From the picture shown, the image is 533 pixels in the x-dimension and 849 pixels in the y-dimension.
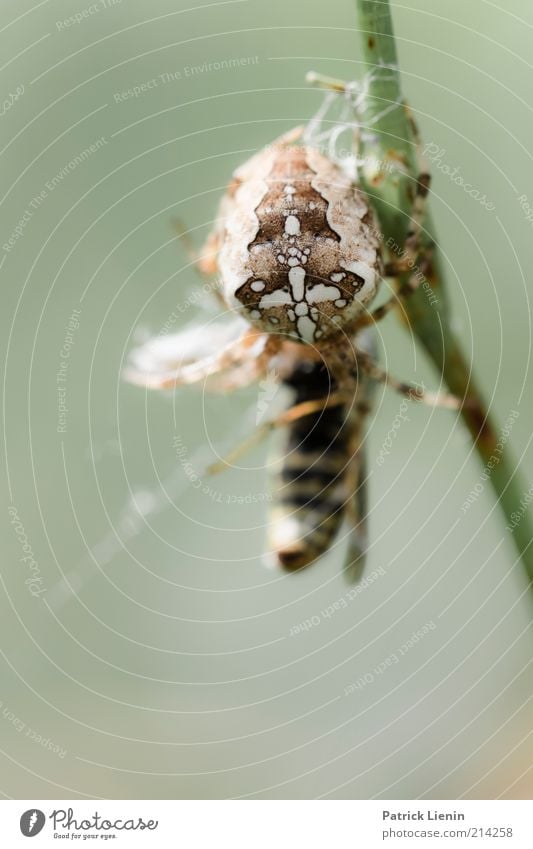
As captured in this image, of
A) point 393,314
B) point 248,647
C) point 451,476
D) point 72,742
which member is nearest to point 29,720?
point 72,742

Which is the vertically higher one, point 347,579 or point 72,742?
point 347,579

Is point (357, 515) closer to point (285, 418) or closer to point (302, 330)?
point (285, 418)

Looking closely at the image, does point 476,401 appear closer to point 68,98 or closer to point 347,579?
point 347,579

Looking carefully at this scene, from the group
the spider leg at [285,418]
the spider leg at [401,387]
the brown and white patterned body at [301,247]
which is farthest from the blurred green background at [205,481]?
the brown and white patterned body at [301,247]
